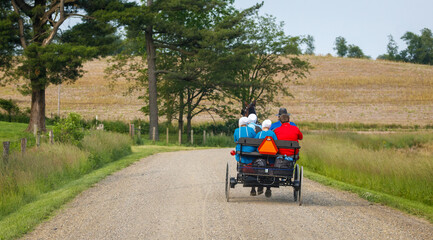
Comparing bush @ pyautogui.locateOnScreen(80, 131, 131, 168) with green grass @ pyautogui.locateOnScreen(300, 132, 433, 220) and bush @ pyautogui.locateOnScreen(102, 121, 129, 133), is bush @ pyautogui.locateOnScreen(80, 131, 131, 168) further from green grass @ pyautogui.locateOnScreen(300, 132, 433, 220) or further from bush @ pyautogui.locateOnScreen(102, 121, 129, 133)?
bush @ pyautogui.locateOnScreen(102, 121, 129, 133)

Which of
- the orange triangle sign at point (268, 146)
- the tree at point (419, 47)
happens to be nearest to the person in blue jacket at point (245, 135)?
the orange triangle sign at point (268, 146)

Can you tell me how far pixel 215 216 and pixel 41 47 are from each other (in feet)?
91.5

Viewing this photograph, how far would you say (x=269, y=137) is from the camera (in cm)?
1198

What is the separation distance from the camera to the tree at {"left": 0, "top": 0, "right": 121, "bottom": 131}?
34688 mm

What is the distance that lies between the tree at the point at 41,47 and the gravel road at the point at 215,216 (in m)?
21.3

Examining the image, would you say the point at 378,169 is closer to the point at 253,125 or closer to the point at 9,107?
the point at 253,125

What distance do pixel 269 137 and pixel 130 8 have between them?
95.6 feet

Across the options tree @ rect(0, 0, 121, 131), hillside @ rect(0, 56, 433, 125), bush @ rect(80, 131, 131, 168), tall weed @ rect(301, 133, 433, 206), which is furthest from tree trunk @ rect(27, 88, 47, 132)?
hillside @ rect(0, 56, 433, 125)

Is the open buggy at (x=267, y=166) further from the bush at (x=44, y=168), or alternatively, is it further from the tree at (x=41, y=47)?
the tree at (x=41, y=47)

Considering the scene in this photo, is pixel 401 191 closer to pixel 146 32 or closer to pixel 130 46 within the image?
pixel 146 32

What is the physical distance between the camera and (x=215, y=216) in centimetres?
1008

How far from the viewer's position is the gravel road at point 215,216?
8.65m

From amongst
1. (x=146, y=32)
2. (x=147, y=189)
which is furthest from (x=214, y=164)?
(x=146, y=32)

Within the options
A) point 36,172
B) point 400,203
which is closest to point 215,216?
point 400,203
